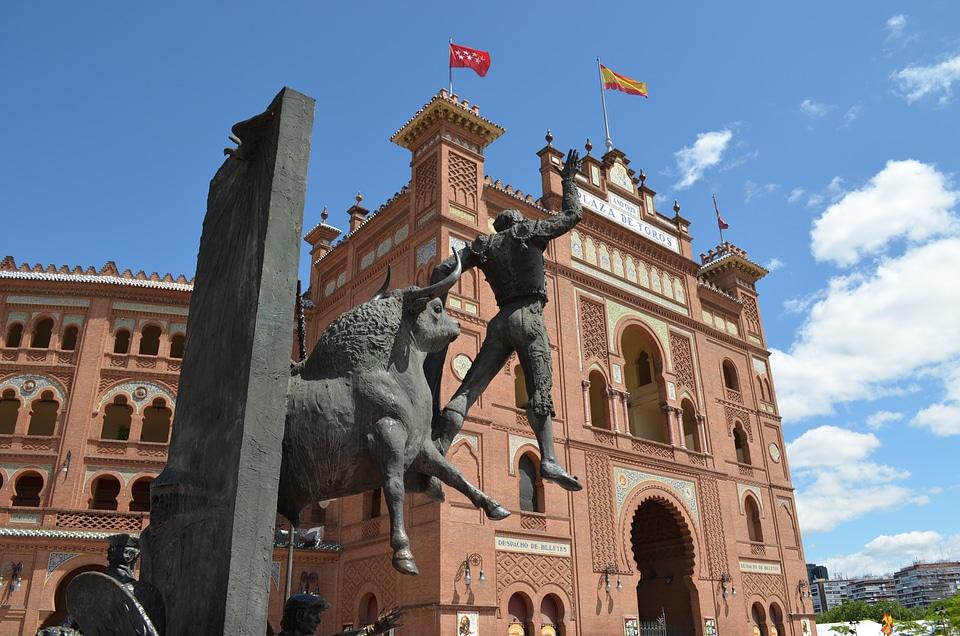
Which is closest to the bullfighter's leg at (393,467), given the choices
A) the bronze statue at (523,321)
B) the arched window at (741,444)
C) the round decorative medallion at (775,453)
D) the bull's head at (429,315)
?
the bull's head at (429,315)

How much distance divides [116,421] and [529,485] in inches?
481

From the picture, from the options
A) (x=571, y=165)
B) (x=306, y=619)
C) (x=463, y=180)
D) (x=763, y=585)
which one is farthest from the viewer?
(x=763, y=585)

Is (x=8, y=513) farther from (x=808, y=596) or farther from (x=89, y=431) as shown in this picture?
(x=808, y=596)

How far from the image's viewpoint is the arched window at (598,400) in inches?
798

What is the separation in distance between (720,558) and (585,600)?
5694mm

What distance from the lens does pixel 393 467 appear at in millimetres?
2912

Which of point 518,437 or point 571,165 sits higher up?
point 518,437

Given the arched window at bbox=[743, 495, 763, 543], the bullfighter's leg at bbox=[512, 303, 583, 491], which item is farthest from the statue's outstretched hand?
the arched window at bbox=[743, 495, 763, 543]

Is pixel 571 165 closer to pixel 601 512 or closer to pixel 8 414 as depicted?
pixel 601 512

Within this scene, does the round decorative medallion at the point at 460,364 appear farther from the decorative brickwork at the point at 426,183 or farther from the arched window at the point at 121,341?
the arched window at the point at 121,341

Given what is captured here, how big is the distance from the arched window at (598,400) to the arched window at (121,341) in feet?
43.4

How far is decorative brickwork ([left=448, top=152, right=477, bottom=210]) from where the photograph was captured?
18844 millimetres

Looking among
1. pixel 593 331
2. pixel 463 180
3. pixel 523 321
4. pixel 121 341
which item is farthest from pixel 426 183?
pixel 523 321

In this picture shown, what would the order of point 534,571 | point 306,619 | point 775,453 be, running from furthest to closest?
point 775,453, point 534,571, point 306,619
